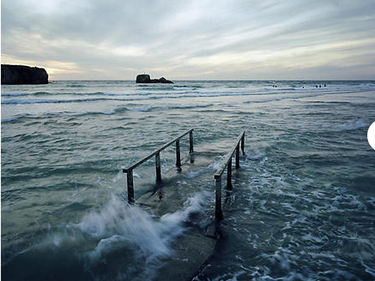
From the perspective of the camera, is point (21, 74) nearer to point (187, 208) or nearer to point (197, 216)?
point (187, 208)

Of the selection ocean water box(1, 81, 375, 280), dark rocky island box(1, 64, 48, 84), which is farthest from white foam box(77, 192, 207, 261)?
dark rocky island box(1, 64, 48, 84)

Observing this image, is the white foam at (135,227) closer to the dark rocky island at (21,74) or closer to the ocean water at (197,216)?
the ocean water at (197,216)

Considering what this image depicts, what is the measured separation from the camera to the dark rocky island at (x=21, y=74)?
3179 inches

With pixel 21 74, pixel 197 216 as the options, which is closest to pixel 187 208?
pixel 197 216

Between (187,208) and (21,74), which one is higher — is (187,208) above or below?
below

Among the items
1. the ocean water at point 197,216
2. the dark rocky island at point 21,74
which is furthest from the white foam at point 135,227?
the dark rocky island at point 21,74

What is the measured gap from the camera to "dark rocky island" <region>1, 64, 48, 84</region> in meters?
80.8

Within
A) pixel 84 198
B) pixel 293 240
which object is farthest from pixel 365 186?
pixel 84 198

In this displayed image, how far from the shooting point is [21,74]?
3349 inches

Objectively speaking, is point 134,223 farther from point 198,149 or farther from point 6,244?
point 198,149

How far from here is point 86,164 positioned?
8.27 metres

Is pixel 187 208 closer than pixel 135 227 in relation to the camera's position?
No

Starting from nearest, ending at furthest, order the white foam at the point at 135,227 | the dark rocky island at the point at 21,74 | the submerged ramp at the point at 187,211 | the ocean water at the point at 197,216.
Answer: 1. the submerged ramp at the point at 187,211
2. the ocean water at the point at 197,216
3. the white foam at the point at 135,227
4. the dark rocky island at the point at 21,74

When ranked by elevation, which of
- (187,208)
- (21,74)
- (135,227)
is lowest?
(135,227)
